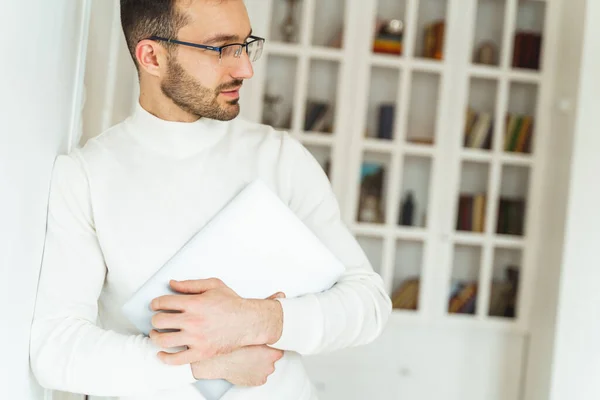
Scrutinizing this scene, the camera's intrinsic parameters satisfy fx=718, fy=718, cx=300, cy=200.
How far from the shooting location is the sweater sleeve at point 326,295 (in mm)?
1350

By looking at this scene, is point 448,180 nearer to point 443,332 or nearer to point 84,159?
point 443,332

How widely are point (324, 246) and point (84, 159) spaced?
506mm

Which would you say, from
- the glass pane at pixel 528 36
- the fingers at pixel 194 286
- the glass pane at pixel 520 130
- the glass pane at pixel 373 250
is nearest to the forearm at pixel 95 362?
the fingers at pixel 194 286

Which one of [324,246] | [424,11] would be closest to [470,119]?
[424,11]

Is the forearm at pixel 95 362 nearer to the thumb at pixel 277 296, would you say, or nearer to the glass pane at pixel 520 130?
the thumb at pixel 277 296

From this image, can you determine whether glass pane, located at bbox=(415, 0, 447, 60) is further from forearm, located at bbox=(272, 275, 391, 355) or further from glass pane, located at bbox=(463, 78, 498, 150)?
→ forearm, located at bbox=(272, 275, 391, 355)

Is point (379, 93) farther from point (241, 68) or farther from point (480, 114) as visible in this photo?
point (241, 68)

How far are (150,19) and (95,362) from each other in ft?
2.21

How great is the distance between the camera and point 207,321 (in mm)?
1241

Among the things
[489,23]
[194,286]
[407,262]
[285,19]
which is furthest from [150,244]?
[489,23]

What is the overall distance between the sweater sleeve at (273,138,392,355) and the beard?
0.16 metres

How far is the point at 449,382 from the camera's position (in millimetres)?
3592

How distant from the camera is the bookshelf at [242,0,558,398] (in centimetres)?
354

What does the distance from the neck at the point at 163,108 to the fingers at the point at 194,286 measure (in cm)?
38
